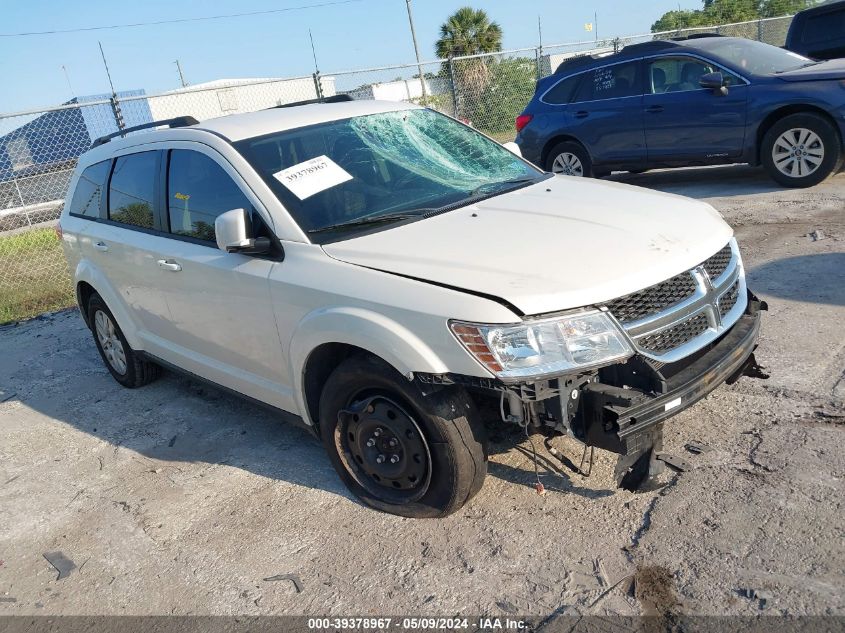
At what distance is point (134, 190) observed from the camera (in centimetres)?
485

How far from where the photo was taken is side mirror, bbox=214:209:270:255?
3.54 metres

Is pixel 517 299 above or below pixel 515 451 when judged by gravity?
above

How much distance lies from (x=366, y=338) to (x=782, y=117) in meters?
7.24

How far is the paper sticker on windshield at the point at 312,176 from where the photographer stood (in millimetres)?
3758

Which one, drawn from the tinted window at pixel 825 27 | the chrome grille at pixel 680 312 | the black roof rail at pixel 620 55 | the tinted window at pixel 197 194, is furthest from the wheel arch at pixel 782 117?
Result: the tinted window at pixel 197 194

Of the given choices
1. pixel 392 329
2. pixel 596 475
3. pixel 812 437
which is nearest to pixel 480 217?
pixel 392 329

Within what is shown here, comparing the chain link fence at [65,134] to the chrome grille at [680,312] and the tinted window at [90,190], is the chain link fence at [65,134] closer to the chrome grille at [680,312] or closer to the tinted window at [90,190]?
the tinted window at [90,190]

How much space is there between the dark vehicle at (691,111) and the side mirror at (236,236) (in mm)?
6933

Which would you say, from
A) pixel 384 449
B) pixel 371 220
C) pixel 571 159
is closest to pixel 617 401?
pixel 384 449

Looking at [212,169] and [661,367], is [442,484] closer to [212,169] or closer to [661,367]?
[661,367]

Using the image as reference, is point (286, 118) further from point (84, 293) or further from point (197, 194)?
point (84, 293)

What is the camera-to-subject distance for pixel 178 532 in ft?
12.3

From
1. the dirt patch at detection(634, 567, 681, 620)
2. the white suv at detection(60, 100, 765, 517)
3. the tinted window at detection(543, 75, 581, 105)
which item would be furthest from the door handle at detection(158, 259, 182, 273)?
the tinted window at detection(543, 75, 581, 105)

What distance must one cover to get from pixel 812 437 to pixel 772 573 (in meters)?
1.04
